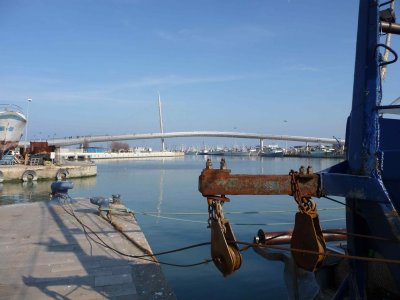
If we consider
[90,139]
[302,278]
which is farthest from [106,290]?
[90,139]

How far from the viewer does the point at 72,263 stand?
22.3ft

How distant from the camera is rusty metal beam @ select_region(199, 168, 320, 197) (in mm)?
3469

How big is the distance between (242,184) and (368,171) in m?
1.55

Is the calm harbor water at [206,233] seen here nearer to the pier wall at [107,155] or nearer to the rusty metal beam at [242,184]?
the rusty metal beam at [242,184]

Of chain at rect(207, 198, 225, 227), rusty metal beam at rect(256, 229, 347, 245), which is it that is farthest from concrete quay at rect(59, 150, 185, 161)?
chain at rect(207, 198, 225, 227)

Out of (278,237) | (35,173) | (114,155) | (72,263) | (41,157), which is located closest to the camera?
(72,263)

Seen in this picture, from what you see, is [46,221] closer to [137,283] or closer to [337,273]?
[137,283]

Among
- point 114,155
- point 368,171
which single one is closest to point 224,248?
point 368,171

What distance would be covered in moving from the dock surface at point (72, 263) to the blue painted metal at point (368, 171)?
2901 millimetres

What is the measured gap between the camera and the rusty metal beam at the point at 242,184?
347 cm

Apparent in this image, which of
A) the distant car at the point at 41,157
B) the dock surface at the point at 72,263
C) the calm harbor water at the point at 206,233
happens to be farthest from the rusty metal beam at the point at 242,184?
the distant car at the point at 41,157

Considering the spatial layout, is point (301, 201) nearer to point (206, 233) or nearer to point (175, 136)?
point (206, 233)

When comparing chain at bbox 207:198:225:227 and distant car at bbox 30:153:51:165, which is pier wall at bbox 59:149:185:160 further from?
chain at bbox 207:198:225:227

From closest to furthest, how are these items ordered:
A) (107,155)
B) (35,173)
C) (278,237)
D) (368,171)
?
(368,171) → (278,237) → (35,173) → (107,155)
